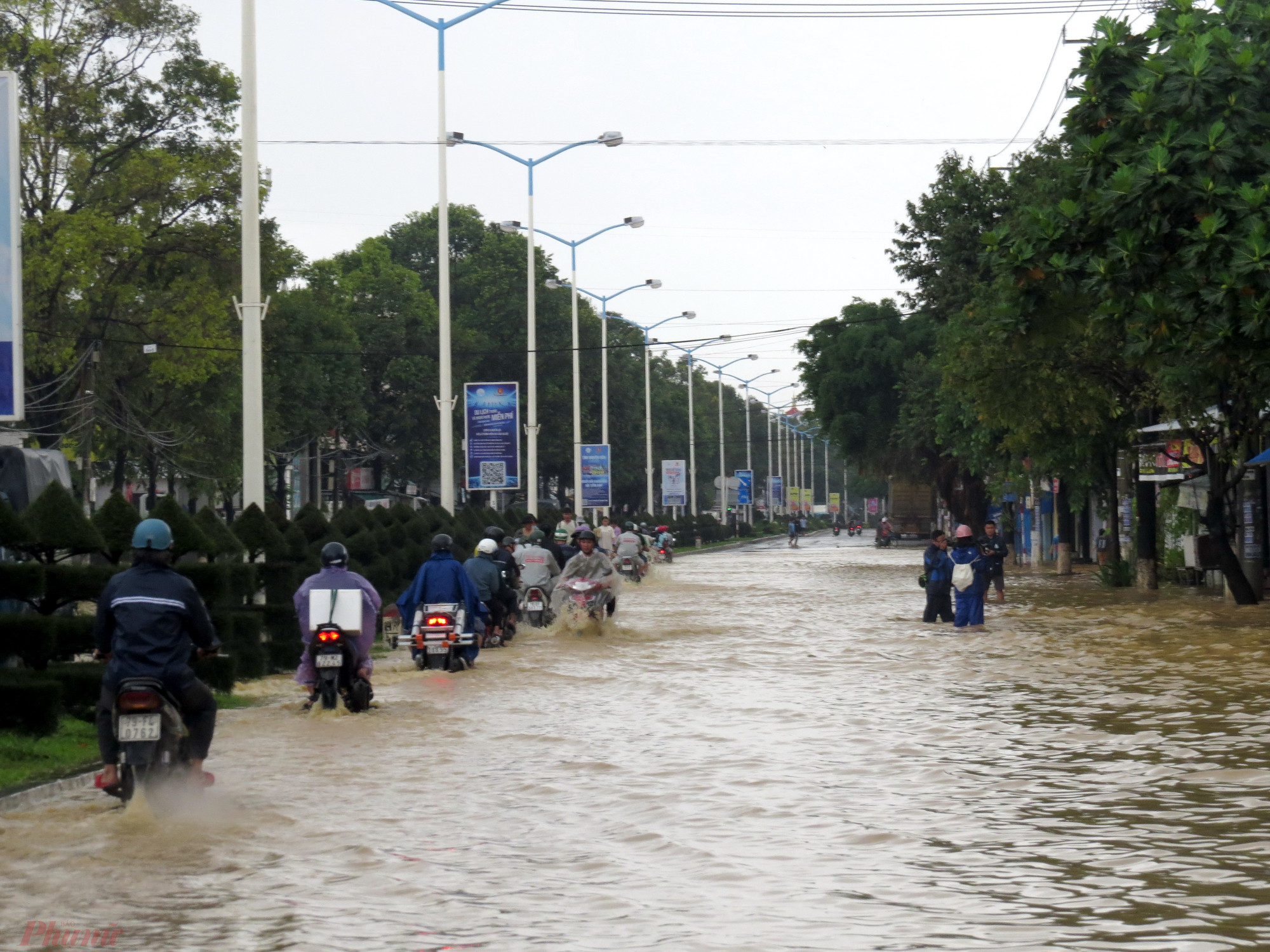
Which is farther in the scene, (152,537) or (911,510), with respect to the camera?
(911,510)

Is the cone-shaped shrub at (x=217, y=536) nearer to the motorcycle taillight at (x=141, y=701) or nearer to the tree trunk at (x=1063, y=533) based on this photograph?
the motorcycle taillight at (x=141, y=701)

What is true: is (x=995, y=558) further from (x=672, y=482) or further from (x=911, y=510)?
(x=911, y=510)

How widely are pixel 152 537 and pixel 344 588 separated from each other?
14.0ft

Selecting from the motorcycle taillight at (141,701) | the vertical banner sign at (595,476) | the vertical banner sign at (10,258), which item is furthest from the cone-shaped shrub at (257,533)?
the vertical banner sign at (595,476)

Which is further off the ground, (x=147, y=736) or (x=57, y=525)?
(x=57, y=525)

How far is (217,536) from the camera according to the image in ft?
58.0

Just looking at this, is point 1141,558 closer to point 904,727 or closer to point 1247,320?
point 1247,320

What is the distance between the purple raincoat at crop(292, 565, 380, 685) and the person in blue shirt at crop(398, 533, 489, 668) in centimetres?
423

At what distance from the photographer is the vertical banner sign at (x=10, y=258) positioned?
47.8 ft

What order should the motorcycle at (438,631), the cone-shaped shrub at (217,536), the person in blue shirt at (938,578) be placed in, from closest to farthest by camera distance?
the cone-shaped shrub at (217,536) → the motorcycle at (438,631) → the person in blue shirt at (938,578)

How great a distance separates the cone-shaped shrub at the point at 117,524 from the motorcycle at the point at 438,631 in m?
3.90

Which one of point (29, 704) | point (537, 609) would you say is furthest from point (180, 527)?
point (537, 609)

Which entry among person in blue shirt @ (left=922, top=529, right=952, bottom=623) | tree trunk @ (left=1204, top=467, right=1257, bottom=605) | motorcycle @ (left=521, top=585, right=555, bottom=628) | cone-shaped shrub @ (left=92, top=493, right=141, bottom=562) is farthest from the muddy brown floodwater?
tree trunk @ (left=1204, top=467, right=1257, bottom=605)

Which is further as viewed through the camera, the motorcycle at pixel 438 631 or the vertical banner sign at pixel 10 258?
the motorcycle at pixel 438 631
